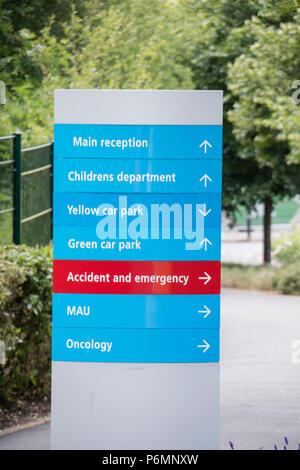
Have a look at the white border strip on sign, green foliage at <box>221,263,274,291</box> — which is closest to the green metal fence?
the white border strip on sign

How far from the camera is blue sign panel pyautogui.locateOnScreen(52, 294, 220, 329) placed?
14.3 ft

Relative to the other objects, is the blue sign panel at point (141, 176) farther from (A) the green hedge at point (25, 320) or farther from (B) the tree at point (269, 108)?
(B) the tree at point (269, 108)

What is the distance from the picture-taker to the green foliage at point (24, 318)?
7172 mm

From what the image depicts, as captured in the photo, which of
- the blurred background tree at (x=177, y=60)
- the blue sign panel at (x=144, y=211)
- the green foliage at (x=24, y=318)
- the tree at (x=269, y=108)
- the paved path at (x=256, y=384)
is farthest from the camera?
the tree at (x=269, y=108)

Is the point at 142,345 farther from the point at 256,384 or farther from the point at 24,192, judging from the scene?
the point at 24,192

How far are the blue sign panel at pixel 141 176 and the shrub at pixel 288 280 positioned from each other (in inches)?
676

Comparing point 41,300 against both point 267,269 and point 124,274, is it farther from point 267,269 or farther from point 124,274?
point 267,269

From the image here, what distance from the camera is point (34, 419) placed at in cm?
754

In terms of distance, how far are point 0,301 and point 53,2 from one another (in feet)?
13.3

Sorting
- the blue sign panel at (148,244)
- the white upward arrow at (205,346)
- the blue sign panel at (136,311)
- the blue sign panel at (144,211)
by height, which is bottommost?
the white upward arrow at (205,346)

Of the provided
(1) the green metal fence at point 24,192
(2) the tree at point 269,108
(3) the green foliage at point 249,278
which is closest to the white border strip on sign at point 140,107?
(1) the green metal fence at point 24,192

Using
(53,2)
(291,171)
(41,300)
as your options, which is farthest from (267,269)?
(41,300)

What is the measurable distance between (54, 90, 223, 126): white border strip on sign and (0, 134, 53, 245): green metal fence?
4.82 meters

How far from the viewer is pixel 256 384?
9.15 metres
